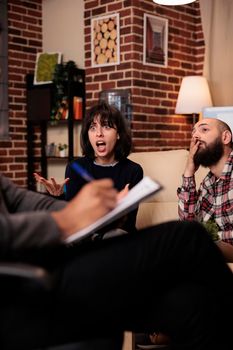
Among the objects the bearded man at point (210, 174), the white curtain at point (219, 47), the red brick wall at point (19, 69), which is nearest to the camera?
the bearded man at point (210, 174)

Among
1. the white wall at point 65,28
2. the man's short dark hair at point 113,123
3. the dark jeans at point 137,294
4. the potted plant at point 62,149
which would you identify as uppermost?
the white wall at point 65,28

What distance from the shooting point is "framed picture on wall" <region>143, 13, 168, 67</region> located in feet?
14.6

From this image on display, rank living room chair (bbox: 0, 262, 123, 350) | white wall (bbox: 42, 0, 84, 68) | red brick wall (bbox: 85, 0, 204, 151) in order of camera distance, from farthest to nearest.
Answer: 1. white wall (bbox: 42, 0, 84, 68)
2. red brick wall (bbox: 85, 0, 204, 151)
3. living room chair (bbox: 0, 262, 123, 350)

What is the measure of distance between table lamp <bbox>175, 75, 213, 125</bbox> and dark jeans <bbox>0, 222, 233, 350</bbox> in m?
3.14

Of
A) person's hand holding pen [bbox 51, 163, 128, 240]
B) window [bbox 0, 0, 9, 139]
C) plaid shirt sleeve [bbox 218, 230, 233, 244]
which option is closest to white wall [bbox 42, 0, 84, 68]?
window [bbox 0, 0, 9, 139]

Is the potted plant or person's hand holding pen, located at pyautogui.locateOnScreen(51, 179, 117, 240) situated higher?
person's hand holding pen, located at pyautogui.locateOnScreen(51, 179, 117, 240)

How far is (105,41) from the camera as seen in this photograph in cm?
452

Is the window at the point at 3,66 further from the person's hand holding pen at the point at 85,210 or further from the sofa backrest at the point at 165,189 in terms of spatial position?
the person's hand holding pen at the point at 85,210

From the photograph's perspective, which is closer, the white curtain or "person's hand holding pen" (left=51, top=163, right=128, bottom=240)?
"person's hand holding pen" (left=51, top=163, right=128, bottom=240)

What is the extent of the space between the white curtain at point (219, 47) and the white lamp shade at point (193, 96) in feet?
0.73

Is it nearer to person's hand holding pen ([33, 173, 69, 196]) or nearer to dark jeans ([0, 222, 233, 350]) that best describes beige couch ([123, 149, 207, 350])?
person's hand holding pen ([33, 173, 69, 196])

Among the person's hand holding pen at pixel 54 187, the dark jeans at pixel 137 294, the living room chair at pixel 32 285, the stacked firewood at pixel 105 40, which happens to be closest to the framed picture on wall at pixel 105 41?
the stacked firewood at pixel 105 40

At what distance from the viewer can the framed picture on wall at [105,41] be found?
4422 millimetres

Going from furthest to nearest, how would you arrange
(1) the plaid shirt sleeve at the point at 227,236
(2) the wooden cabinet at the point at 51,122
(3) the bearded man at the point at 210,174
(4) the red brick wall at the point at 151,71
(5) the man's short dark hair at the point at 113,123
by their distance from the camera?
1. (2) the wooden cabinet at the point at 51,122
2. (4) the red brick wall at the point at 151,71
3. (5) the man's short dark hair at the point at 113,123
4. (3) the bearded man at the point at 210,174
5. (1) the plaid shirt sleeve at the point at 227,236
